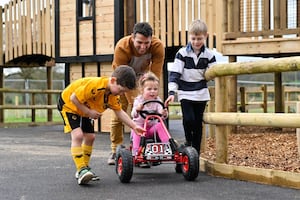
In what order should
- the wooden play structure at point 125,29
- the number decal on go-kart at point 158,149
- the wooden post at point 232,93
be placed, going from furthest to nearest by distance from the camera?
the wooden post at point 232,93
the wooden play structure at point 125,29
the number decal on go-kart at point 158,149

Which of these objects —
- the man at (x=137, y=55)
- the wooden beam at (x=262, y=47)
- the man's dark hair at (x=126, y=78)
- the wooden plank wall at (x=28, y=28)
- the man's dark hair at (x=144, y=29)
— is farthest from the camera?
the wooden plank wall at (x=28, y=28)

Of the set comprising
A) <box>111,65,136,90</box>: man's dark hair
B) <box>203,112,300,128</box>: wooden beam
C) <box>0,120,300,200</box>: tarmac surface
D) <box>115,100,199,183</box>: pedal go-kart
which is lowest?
<box>0,120,300,200</box>: tarmac surface

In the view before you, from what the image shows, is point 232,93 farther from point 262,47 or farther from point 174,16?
point 174,16

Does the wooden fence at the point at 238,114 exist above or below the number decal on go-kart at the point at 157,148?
above

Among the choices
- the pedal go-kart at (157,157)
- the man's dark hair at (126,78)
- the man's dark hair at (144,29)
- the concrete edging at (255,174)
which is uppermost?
the man's dark hair at (144,29)

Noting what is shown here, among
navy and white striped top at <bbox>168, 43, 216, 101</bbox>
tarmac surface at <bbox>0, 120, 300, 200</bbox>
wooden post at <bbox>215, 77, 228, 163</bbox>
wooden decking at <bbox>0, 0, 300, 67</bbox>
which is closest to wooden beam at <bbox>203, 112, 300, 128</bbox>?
wooden post at <bbox>215, 77, 228, 163</bbox>

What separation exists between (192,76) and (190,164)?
3.44 feet

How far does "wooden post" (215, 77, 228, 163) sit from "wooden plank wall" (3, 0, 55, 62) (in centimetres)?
924

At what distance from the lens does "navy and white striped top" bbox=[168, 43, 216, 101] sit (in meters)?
5.76

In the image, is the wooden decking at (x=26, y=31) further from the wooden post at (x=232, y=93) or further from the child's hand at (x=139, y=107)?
the child's hand at (x=139, y=107)

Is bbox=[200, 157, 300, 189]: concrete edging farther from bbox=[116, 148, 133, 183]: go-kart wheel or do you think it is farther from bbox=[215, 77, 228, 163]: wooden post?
bbox=[116, 148, 133, 183]: go-kart wheel

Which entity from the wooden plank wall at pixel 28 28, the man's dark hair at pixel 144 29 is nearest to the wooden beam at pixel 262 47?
Answer: the man's dark hair at pixel 144 29

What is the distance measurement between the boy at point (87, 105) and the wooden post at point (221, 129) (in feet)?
2.92

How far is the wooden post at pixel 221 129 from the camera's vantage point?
5566 mm
